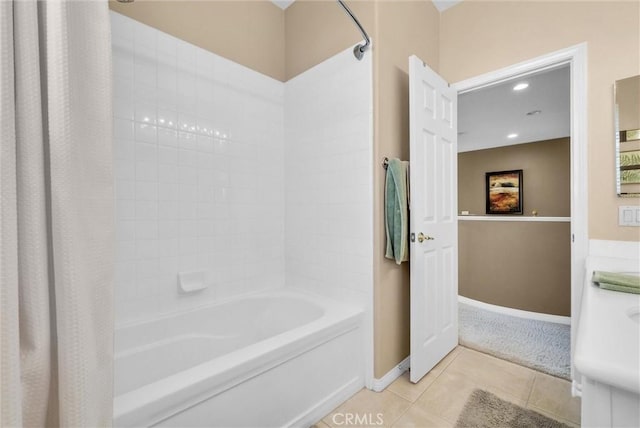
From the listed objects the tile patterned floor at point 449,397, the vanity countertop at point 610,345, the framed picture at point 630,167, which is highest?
the framed picture at point 630,167

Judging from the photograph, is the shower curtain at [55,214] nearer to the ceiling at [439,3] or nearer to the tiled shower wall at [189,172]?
the tiled shower wall at [189,172]

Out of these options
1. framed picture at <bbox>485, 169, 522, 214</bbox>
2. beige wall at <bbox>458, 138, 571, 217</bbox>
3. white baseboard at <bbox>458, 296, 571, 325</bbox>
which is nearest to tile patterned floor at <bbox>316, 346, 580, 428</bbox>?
white baseboard at <bbox>458, 296, 571, 325</bbox>

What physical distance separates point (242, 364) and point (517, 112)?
4286mm

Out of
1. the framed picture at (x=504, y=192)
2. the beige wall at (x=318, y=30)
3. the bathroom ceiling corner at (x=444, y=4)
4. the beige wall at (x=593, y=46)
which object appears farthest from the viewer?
the framed picture at (x=504, y=192)

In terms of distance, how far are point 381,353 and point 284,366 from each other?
28.6 inches

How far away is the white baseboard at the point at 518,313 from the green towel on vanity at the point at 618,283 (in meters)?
2.37

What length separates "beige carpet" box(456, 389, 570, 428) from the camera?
4.96ft

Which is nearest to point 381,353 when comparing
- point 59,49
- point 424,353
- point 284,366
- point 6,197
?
point 424,353

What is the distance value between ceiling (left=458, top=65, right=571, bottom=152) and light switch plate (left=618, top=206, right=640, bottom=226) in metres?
1.26

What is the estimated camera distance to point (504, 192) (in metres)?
5.48

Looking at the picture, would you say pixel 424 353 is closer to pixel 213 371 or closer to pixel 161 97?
pixel 213 371

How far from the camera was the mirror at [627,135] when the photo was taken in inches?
62.4

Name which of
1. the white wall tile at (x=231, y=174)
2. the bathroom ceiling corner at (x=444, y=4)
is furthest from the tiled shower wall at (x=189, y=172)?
the bathroom ceiling corner at (x=444, y=4)

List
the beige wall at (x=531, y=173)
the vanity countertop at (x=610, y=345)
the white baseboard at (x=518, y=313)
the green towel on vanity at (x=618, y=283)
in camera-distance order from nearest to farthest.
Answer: the vanity countertop at (x=610, y=345) < the green towel on vanity at (x=618, y=283) < the white baseboard at (x=518, y=313) < the beige wall at (x=531, y=173)
